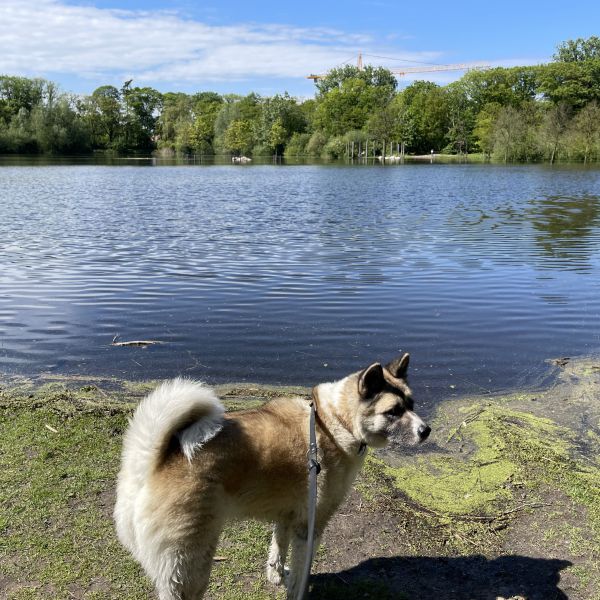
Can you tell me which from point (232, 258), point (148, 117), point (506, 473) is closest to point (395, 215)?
point (232, 258)

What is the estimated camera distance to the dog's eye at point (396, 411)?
4.63m

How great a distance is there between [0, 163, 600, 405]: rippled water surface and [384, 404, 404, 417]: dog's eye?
466 centimetres

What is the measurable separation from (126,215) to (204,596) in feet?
98.5

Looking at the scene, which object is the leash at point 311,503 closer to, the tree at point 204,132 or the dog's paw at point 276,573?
the dog's paw at point 276,573

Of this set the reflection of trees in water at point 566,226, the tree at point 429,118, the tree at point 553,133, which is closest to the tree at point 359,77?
the tree at point 429,118

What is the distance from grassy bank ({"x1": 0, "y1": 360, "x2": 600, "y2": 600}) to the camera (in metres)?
4.57

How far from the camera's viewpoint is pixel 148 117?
598ft

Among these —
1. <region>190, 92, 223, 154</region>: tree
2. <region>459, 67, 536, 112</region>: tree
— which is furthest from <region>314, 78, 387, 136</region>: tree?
<region>190, 92, 223, 154</region>: tree

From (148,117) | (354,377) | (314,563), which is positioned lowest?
(314,563)

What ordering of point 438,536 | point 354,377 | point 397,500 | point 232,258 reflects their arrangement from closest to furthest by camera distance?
point 354,377 < point 438,536 < point 397,500 < point 232,258

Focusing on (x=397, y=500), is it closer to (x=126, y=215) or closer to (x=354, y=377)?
(x=354, y=377)

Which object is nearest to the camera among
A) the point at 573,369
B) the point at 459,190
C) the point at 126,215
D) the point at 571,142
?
the point at 573,369

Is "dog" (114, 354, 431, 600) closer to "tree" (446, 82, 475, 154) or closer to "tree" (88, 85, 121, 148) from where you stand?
"tree" (446, 82, 475, 154)

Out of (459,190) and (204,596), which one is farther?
(459,190)
